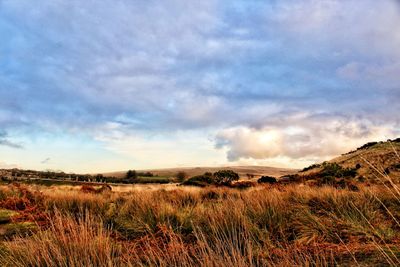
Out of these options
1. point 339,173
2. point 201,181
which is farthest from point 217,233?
point 201,181

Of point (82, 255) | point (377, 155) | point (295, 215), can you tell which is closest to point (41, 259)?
point (82, 255)

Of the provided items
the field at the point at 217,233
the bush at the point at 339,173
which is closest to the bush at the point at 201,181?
the bush at the point at 339,173

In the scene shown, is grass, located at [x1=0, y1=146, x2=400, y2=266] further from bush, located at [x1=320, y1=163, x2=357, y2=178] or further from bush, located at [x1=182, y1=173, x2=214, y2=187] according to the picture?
bush, located at [x1=182, y1=173, x2=214, y2=187]

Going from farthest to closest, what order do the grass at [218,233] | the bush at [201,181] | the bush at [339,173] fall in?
the bush at [201,181], the bush at [339,173], the grass at [218,233]

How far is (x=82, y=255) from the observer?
189 inches

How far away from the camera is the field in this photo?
4570 mm

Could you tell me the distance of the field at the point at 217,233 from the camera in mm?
4570

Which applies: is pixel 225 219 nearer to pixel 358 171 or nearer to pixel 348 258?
pixel 348 258

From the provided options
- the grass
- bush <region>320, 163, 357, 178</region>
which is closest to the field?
the grass

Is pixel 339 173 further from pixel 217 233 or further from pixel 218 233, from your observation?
pixel 217 233

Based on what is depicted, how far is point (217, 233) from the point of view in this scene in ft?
22.5

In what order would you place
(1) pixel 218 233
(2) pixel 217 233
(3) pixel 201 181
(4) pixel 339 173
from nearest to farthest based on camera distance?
(2) pixel 217 233
(1) pixel 218 233
(4) pixel 339 173
(3) pixel 201 181

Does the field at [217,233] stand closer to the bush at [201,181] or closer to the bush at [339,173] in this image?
the bush at [339,173]

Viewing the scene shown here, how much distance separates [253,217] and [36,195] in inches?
427
